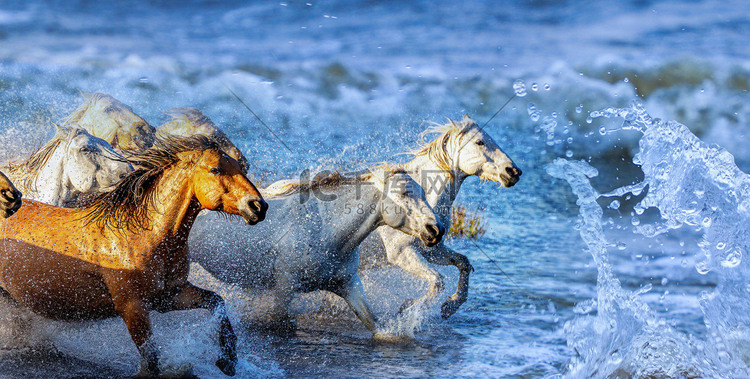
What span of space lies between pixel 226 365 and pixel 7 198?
1167mm

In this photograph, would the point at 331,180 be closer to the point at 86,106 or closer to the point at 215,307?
the point at 215,307

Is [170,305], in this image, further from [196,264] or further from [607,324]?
[607,324]

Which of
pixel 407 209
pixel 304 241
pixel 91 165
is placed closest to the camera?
pixel 407 209

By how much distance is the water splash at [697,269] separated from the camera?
3.33 meters

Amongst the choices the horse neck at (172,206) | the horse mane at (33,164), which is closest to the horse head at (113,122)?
→ the horse mane at (33,164)

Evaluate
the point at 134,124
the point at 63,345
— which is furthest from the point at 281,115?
the point at 63,345

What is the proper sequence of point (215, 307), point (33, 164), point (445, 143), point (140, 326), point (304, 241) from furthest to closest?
1. point (445, 143)
2. point (33, 164)
3. point (304, 241)
4. point (215, 307)
5. point (140, 326)

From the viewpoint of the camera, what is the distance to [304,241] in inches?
149

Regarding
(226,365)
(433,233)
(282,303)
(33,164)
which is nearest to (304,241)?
(282,303)

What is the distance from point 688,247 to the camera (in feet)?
26.5

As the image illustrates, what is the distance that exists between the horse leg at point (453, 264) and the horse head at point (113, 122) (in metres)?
1.92

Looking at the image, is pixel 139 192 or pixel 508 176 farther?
pixel 508 176

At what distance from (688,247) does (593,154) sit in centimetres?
630

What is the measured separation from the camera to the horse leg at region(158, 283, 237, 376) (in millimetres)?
2971
